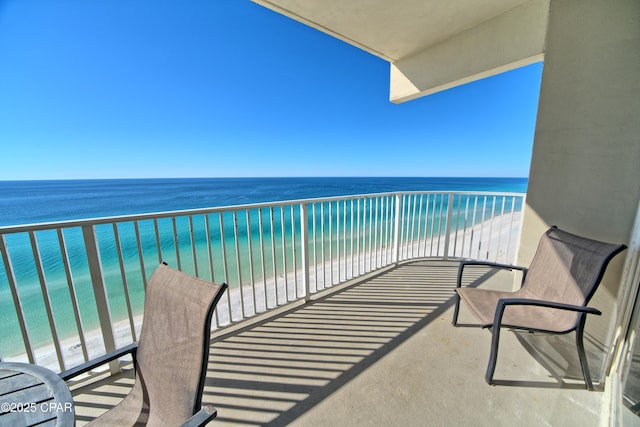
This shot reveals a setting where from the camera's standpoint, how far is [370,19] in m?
2.21

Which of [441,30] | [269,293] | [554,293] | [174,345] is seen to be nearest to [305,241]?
[269,293]

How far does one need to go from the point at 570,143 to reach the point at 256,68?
8193 millimetres

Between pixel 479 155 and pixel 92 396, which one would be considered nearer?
pixel 92 396

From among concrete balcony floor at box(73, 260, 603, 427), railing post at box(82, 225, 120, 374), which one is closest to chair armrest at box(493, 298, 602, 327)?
concrete balcony floor at box(73, 260, 603, 427)

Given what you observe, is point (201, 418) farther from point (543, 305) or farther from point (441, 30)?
point (441, 30)

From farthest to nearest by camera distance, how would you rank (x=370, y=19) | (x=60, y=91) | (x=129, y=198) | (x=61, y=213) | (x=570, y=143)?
1. (x=129, y=198)
2. (x=61, y=213)
3. (x=60, y=91)
4. (x=370, y=19)
5. (x=570, y=143)

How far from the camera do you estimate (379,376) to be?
1.61m

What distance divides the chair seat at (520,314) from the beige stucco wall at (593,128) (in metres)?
0.26

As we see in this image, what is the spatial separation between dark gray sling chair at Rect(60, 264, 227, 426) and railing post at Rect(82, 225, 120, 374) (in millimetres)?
727

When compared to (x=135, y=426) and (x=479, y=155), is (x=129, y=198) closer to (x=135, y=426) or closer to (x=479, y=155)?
(x=135, y=426)

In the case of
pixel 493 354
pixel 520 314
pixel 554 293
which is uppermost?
pixel 554 293

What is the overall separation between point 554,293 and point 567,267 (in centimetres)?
22

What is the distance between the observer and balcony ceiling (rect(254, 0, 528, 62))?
2.02 meters

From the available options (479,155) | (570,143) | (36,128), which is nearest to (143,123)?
(36,128)
